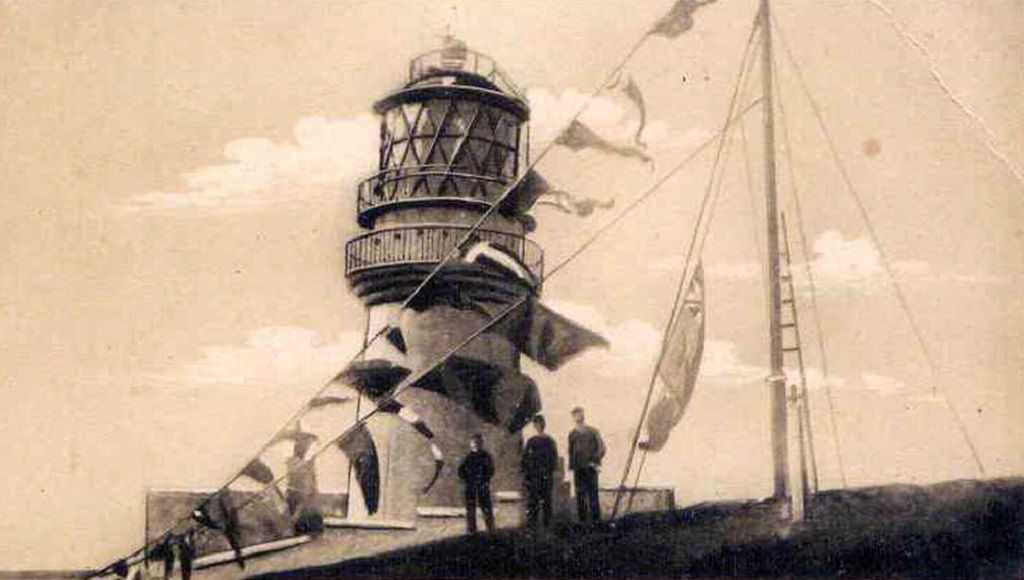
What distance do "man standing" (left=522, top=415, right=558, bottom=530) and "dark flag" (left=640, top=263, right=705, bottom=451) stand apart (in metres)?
0.64

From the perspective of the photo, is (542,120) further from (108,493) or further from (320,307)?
(108,493)

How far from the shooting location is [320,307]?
27.4ft

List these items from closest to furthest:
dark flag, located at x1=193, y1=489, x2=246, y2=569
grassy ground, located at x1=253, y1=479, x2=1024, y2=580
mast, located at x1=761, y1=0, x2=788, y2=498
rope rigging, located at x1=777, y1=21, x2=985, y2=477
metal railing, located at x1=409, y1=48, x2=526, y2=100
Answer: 1. grassy ground, located at x1=253, y1=479, x2=1024, y2=580
2. mast, located at x1=761, y1=0, x2=788, y2=498
3. dark flag, located at x1=193, y1=489, x2=246, y2=569
4. rope rigging, located at x1=777, y1=21, x2=985, y2=477
5. metal railing, located at x1=409, y1=48, x2=526, y2=100

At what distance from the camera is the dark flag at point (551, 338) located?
26.5 ft

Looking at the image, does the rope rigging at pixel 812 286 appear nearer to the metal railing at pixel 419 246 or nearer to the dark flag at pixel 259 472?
the metal railing at pixel 419 246

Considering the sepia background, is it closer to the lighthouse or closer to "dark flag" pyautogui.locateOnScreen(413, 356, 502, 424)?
the lighthouse

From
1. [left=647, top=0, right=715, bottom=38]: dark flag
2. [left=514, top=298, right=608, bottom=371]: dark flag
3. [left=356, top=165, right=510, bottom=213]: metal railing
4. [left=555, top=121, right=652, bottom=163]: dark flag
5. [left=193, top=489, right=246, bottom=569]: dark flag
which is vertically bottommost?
[left=193, top=489, right=246, bottom=569]: dark flag

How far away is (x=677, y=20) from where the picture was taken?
Answer: 26.8ft

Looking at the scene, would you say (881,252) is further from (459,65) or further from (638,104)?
(459,65)

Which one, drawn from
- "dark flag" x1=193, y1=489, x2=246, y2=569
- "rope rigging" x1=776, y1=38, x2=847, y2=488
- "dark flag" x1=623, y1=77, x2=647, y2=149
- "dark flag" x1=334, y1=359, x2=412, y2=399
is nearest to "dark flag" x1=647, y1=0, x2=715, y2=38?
"dark flag" x1=623, y1=77, x2=647, y2=149

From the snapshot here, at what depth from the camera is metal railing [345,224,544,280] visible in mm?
8297

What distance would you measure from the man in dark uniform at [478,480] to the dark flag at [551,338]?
0.73 m

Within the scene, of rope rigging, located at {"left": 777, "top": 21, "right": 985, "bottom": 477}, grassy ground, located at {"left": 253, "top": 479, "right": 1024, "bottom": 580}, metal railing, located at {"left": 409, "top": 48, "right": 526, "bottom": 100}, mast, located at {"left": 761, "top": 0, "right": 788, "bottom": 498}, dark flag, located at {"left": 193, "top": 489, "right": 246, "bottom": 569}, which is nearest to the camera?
grassy ground, located at {"left": 253, "top": 479, "right": 1024, "bottom": 580}

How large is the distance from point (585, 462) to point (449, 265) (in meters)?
1.72
